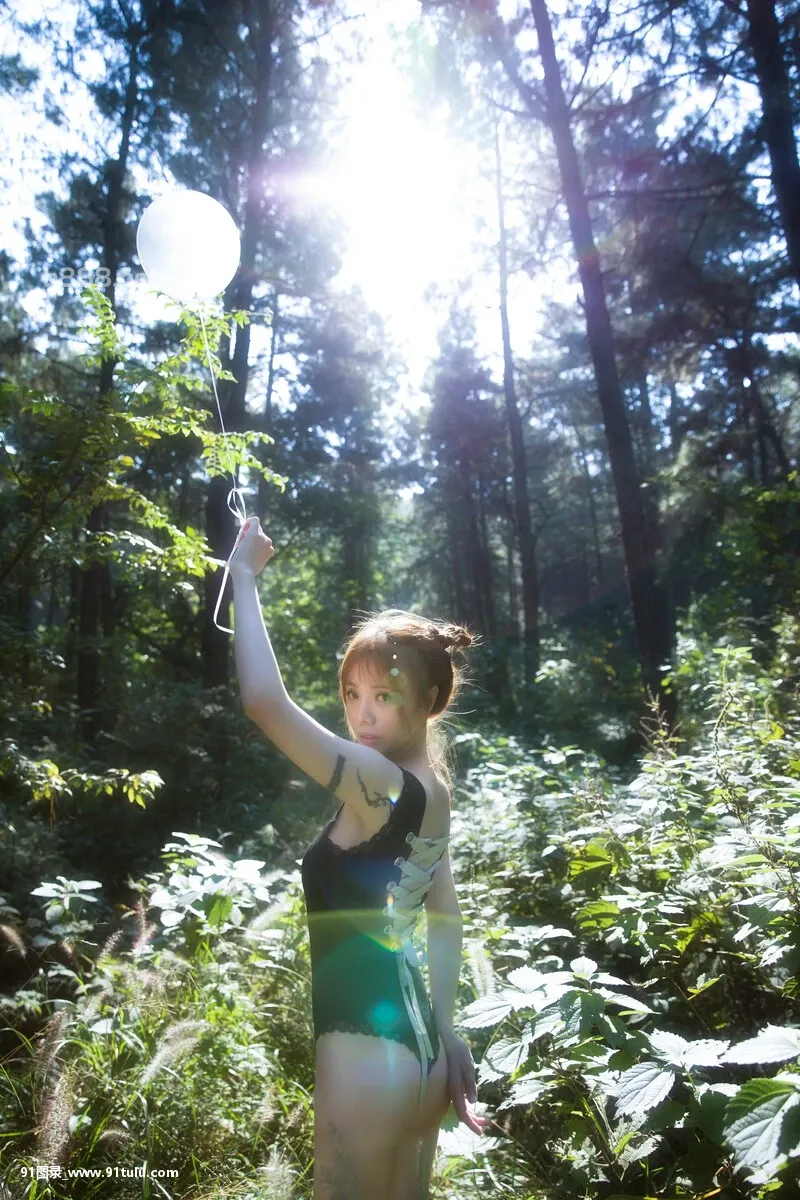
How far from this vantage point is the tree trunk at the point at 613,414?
26.8 feet

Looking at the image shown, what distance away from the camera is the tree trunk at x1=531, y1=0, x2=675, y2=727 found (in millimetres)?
8180

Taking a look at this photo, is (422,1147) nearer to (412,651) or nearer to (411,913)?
(411,913)


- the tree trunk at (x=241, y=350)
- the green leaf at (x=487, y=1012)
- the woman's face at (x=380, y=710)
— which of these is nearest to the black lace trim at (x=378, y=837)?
the woman's face at (x=380, y=710)

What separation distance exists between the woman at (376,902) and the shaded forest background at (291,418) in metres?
0.31

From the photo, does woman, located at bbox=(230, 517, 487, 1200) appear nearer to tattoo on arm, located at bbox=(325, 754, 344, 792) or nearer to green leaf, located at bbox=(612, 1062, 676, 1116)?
tattoo on arm, located at bbox=(325, 754, 344, 792)

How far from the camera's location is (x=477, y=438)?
23.3 meters

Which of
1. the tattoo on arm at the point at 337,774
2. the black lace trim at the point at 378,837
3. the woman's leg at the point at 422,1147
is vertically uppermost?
the tattoo on arm at the point at 337,774

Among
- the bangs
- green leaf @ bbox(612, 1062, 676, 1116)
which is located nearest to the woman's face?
the bangs

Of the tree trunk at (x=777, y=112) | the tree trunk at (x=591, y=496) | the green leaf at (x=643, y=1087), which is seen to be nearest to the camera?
the green leaf at (x=643, y=1087)

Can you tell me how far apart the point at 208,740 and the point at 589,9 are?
9584 mm

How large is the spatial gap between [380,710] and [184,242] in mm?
2053

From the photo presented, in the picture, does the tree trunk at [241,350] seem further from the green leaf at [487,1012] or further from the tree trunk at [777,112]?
the green leaf at [487,1012]

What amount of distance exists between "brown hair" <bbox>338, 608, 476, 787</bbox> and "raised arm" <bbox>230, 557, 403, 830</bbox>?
0.24m

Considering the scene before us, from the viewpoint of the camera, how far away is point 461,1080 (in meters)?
1.75
